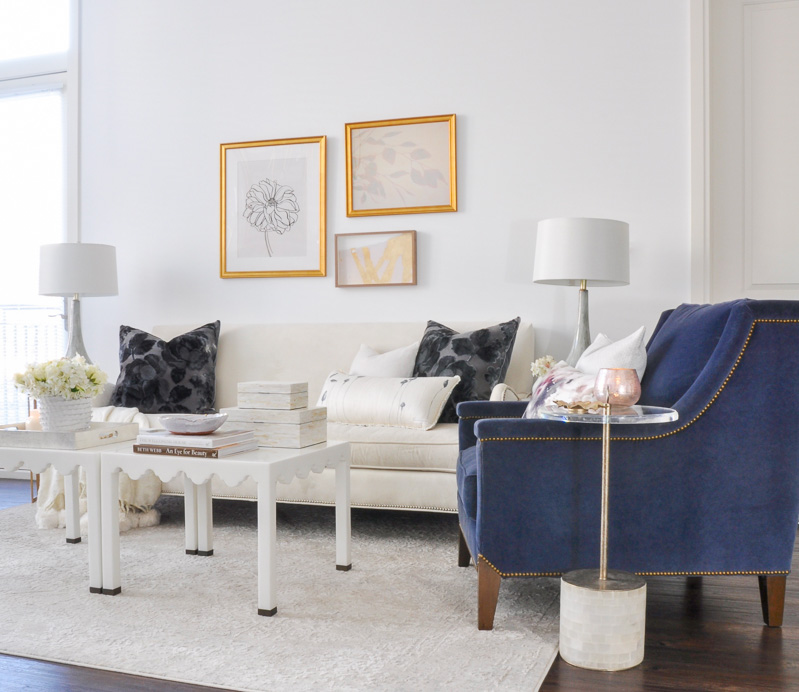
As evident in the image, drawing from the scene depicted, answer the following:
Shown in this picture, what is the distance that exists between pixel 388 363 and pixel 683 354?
1.68 metres

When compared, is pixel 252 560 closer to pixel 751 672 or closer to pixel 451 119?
pixel 751 672

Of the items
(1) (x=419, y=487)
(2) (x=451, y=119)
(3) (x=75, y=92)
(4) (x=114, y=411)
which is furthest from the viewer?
(3) (x=75, y=92)

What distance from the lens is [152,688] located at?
1.82 metres

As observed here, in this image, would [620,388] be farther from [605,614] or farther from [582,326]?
[582,326]

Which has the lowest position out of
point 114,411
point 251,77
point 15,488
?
point 15,488

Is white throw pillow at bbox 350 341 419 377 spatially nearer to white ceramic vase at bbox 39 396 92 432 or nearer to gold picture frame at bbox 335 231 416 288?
gold picture frame at bbox 335 231 416 288

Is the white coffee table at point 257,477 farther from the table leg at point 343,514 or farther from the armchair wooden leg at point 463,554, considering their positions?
the armchair wooden leg at point 463,554

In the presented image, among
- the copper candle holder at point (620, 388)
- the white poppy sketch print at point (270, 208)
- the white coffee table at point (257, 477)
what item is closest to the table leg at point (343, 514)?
the white coffee table at point (257, 477)

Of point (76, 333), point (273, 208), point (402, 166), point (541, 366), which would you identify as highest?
point (402, 166)

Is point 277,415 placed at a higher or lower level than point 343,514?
higher

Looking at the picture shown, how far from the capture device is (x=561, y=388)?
2434 mm

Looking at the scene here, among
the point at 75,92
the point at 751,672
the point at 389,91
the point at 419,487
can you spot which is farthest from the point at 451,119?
the point at 751,672

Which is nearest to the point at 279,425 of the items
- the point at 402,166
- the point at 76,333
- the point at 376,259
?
the point at 376,259

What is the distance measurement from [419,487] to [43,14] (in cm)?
404
